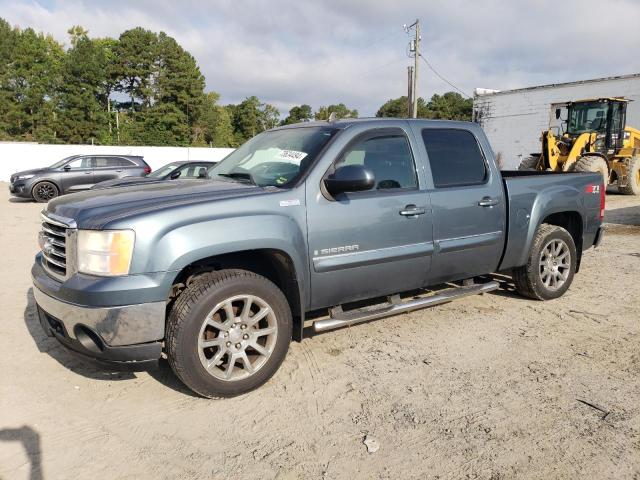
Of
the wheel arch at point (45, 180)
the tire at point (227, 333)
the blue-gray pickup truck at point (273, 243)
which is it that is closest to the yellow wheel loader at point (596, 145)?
the blue-gray pickup truck at point (273, 243)

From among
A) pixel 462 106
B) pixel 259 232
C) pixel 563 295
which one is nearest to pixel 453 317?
pixel 563 295

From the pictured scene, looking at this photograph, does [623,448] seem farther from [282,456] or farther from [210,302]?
[210,302]

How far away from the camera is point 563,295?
5395 millimetres

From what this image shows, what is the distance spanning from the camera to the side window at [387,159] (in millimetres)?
3834

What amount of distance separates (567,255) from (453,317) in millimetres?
1595

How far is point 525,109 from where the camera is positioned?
95.9ft

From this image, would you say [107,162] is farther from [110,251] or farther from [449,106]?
[449,106]

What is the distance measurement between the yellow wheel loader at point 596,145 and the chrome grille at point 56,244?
49.3ft

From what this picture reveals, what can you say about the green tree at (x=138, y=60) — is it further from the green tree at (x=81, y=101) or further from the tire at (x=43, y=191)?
the tire at (x=43, y=191)

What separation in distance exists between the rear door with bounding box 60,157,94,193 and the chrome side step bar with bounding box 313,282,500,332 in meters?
14.1

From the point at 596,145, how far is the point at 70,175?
56.7 ft

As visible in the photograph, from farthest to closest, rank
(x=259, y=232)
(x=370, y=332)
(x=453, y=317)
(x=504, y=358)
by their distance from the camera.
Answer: (x=453, y=317)
(x=370, y=332)
(x=504, y=358)
(x=259, y=232)

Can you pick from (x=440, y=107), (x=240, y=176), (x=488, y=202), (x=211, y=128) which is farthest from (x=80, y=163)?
(x=440, y=107)

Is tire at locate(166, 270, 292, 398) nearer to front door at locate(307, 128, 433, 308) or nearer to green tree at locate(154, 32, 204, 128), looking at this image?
front door at locate(307, 128, 433, 308)
